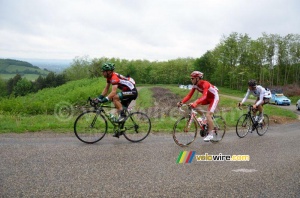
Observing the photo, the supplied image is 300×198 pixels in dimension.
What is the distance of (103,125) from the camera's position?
7.83m

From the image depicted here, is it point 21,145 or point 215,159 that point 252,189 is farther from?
point 21,145

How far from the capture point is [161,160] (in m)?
6.30

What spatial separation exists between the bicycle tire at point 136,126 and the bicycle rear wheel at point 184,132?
3.52ft

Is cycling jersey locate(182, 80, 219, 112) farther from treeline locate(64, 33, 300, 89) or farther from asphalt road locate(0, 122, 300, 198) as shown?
treeline locate(64, 33, 300, 89)

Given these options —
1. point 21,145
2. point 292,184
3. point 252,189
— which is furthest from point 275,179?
point 21,145

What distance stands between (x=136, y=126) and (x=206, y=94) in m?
2.47

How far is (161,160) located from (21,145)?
394 cm

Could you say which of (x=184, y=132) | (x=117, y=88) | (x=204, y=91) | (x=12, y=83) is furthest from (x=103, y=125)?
(x=12, y=83)

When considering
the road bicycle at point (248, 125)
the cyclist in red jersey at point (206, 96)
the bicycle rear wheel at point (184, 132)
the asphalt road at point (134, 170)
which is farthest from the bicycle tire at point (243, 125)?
the bicycle rear wheel at point (184, 132)

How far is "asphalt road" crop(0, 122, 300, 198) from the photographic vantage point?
4551 mm

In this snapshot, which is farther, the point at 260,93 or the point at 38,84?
the point at 38,84

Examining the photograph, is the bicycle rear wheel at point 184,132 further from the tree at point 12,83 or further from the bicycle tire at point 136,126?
the tree at point 12,83

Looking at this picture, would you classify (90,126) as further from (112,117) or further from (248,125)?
(248,125)

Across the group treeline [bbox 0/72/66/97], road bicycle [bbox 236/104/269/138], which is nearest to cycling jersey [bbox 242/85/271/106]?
road bicycle [bbox 236/104/269/138]
